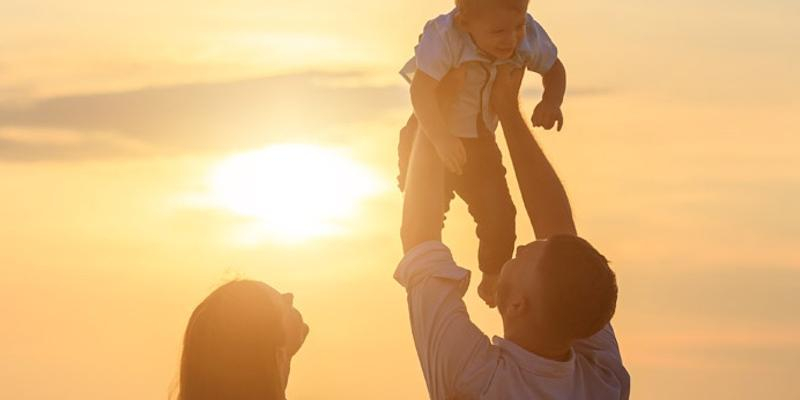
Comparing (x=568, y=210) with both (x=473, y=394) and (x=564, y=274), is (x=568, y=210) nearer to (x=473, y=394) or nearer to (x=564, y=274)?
(x=564, y=274)

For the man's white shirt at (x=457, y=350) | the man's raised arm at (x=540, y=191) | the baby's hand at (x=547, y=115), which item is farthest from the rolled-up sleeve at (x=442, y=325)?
the baby's hand at (x=547, y=115)

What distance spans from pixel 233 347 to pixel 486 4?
2.68 metres

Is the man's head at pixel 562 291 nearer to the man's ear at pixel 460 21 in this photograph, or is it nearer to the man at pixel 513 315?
the man at pixel 513 315

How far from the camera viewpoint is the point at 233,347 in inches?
238

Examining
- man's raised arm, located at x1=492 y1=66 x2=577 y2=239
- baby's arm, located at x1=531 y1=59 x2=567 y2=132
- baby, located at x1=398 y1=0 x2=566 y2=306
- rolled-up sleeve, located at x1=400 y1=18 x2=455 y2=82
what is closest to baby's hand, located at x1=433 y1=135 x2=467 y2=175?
baby, located at x1=398 y1=0 x2=566 y2=306

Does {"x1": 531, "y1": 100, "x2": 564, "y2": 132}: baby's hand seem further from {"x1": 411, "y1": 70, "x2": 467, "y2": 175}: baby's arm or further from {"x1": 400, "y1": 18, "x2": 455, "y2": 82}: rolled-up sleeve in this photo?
{"x1": 400, "y1": 18, "x2": 455, "y2": 82}: rolled-up sleeve

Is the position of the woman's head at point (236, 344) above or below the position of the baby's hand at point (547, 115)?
below

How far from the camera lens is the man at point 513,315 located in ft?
17.6

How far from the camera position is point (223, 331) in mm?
6047

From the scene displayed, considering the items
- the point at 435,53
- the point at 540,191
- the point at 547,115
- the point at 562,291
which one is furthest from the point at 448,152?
the point at 562,291

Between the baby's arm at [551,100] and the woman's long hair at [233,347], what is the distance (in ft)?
8.87

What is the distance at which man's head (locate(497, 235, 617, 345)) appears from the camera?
5.40 metres

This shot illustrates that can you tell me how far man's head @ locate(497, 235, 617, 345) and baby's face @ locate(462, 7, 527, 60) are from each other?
222cm

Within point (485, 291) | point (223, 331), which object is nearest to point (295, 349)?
point (223, 331)
